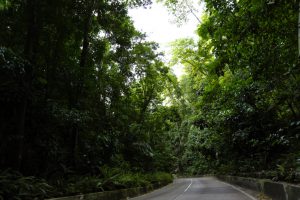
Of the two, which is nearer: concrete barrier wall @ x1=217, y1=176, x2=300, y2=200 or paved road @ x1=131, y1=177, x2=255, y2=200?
concrete barrier wall @ x1=217, y1=176, x2=300, y2=200

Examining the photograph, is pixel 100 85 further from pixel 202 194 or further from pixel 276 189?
pixel 276 189

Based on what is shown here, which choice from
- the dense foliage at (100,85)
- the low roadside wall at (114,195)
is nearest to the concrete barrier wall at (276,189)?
the dense foliage at (100,85)

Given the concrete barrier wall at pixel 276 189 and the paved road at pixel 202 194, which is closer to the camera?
the concrete barrier wall at pixel 276 189

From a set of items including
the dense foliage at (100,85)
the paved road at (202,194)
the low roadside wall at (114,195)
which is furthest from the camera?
the paved road at (202,194)

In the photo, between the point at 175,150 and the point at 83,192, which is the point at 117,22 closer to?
the point at 83,192

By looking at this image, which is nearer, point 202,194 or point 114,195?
point 114,195

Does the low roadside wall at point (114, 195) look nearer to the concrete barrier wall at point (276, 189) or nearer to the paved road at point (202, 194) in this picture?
the paved road at point (202, 194)

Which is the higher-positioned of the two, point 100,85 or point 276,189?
point 100,85

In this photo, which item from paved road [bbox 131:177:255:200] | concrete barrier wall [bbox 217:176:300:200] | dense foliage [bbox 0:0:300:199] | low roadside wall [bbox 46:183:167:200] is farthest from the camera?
paved road [bbox 131:177:255:200]

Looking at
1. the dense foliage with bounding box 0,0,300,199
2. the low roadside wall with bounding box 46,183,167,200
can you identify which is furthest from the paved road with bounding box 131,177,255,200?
the dense foliage with bounding box 0,0,300,199

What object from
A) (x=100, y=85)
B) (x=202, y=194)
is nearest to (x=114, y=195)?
(x=202, y=194)

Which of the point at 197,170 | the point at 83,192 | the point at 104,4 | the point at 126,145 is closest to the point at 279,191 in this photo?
the point at 83,192

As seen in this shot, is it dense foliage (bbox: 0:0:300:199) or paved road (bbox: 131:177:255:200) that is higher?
dense foliage (bbox: 0:0:300:199)

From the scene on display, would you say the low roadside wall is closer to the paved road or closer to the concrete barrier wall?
the paved road
